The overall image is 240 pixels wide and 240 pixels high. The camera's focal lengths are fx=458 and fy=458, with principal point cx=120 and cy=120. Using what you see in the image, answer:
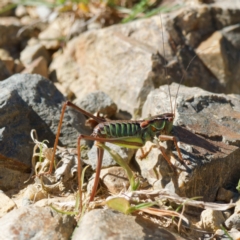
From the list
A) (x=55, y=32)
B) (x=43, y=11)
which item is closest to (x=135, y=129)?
(x=55, y=32)

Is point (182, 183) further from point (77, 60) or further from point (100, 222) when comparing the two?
point (77, 60)

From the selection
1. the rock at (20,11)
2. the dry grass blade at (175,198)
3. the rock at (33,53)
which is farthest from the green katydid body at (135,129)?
the rock at (20,11)

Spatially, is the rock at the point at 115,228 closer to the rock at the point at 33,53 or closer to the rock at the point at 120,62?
the rock at the point at 120,62

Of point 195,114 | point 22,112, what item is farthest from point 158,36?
point 22,112

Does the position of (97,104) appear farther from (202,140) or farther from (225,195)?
(225,195)

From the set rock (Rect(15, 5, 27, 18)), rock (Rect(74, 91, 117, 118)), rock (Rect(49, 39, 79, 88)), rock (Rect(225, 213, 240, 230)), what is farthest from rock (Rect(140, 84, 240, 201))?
rock (Rect(15, 5, 27, 18))

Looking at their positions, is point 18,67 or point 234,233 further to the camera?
point 18,67
